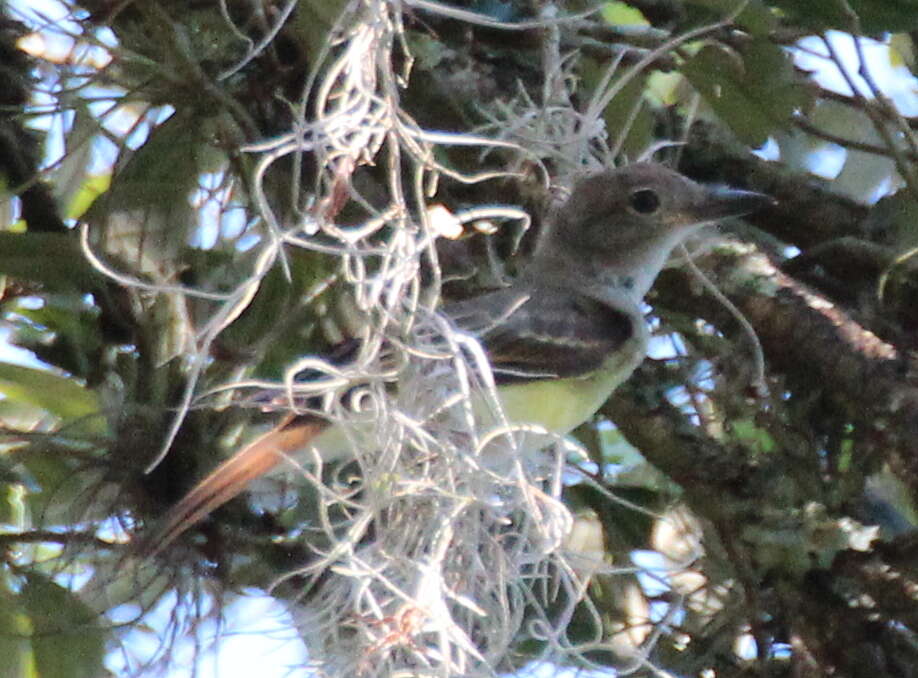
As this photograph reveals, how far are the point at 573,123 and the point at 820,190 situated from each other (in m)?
0.37

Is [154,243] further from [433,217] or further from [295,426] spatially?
[433,217]

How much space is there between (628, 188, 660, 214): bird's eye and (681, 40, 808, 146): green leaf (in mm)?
182

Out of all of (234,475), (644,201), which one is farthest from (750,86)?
(234,475)

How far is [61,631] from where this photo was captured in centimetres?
172

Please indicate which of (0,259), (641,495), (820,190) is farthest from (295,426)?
(820,190)

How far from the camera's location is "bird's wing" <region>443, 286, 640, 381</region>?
185 cm

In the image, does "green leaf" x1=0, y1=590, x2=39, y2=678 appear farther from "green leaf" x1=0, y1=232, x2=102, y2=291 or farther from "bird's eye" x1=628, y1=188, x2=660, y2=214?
"bird's eye" x1=628, y1=188, x2=660, y2=214

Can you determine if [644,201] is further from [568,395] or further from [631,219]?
[568,395]

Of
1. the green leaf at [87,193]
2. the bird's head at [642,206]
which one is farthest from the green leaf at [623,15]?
the green leaf at [87,193]

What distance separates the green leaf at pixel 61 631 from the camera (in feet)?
5.69

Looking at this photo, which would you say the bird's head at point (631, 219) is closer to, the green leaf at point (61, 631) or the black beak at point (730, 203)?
the black beak at point (730, 203)

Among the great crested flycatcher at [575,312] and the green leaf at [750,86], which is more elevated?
the green leaf at [750,86]

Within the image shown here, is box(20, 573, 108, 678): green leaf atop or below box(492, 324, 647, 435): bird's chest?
below

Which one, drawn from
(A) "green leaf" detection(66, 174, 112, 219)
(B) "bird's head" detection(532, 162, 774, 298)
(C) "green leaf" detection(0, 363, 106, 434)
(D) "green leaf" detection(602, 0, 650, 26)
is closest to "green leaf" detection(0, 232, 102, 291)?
(C) "green leaf" detection(0, 363, 106, 434)
